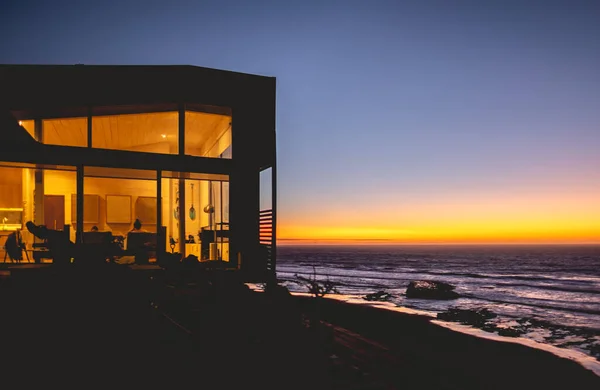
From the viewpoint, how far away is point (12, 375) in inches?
183

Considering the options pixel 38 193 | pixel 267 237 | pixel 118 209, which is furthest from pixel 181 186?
pixel 38 193

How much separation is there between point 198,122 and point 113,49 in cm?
748

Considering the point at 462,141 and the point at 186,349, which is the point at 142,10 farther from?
the point at 462,141

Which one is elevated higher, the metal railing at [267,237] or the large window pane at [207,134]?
the large window pane at [207,134]

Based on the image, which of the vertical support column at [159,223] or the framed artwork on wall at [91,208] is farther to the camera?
the framed artwork on wall at [91,208]

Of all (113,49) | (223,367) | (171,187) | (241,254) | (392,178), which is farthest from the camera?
(392,178)

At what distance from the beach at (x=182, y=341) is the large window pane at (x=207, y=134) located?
4.97 m

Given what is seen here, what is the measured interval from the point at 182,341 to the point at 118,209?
838 centimetres

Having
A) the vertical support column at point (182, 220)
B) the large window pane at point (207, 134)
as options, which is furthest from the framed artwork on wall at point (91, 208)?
the large window pane at point (207, 134)

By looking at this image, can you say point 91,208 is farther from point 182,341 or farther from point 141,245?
point 182,341

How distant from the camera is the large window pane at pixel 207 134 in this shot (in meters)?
12.0

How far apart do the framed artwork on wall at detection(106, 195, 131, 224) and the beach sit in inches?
219

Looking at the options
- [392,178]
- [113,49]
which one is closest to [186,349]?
[113,49]

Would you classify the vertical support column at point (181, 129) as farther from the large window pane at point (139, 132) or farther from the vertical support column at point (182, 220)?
the vertical support column at point (182, 220)
